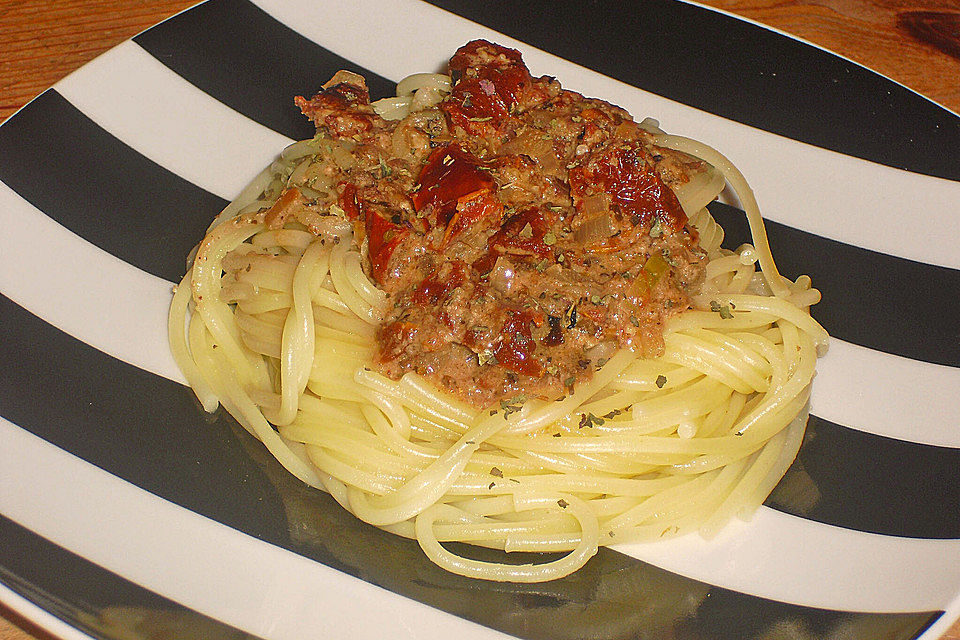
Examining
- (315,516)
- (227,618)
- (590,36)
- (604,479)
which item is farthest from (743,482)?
(590,36)

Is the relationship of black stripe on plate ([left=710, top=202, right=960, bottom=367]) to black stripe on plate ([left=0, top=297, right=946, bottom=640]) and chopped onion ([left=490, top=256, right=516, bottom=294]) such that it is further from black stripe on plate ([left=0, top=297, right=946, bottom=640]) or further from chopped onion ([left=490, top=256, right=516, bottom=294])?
chopped onion ([left=490, top=256, right=516, bottom=294])

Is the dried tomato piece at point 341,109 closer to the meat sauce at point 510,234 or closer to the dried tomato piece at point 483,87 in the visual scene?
the meat sauce at point 510,234

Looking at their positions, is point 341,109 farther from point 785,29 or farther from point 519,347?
point 785,29

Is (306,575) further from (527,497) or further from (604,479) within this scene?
(604,479)

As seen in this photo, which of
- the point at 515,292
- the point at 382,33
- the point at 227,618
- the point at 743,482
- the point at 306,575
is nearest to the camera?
the point at 227,618

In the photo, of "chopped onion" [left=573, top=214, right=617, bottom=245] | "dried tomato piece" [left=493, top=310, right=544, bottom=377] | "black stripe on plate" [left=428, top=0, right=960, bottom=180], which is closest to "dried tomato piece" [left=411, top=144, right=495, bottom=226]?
"chopped onion" [left=573, top=214, right=617, bottom=245]

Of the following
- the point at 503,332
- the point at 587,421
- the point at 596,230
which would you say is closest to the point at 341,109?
the point at 596,230

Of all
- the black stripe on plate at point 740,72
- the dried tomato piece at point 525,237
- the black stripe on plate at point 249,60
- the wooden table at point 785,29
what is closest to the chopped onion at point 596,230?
the dried tomato piece at point 525,237
